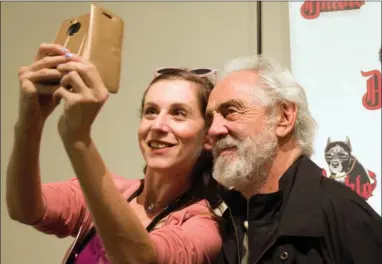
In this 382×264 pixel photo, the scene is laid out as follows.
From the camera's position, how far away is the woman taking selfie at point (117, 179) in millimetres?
653

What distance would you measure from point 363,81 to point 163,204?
0.69 metres

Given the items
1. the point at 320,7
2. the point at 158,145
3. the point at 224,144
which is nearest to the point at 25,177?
the point at 158,145

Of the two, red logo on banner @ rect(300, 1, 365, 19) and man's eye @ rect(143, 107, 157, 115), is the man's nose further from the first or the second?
red logo on banner @ rect(300, 1, 365, 19)

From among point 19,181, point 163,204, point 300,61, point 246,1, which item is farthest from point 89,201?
point 246,1

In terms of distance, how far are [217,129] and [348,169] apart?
0.54 m

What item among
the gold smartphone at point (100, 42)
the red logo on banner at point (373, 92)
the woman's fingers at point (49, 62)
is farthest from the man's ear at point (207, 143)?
the red logo on banner at point (373, 92)

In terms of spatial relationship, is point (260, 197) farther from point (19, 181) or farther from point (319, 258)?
point (19, 181)

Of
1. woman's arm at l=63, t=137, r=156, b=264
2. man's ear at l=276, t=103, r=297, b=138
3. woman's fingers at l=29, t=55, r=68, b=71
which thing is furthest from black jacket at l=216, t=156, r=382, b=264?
woman's fingers at l=29, t=55, r=68, b=71

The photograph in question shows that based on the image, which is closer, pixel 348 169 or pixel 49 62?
pixel 49 62

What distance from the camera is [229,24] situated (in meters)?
1.51

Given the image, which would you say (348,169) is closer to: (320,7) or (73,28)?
(320,7)

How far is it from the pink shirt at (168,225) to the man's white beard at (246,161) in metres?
0.09

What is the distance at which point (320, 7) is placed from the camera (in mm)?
1408

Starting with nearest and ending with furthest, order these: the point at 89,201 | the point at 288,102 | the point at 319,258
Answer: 1. the point at 89,201
2. the point at 319,258
3. the point at 288,102
